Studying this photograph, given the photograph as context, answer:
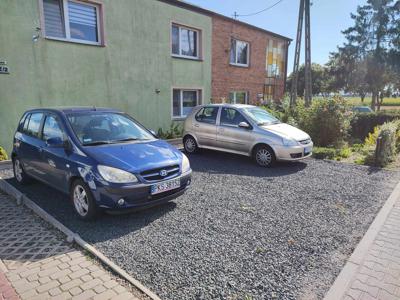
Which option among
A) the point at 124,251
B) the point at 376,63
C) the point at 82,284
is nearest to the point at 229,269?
the point at 124,251

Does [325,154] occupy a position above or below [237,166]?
above

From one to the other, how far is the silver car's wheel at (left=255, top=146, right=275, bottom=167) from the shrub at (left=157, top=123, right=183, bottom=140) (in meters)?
5.18

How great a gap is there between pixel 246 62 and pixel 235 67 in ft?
4.58

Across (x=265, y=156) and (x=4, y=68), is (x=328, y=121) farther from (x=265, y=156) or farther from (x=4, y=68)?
(x=4, y=68)

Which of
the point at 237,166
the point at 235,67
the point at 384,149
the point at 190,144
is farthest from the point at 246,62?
the point at 237,166

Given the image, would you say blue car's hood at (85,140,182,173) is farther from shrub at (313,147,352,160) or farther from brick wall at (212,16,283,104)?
brick wall at (212,16,283,104)

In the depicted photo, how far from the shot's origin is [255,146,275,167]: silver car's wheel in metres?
7.36

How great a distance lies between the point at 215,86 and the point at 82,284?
12.9 m

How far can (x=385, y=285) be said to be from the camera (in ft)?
9.35

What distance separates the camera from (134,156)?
425cm

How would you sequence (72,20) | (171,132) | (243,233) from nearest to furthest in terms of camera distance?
(243,233), (72,20), (171,132)

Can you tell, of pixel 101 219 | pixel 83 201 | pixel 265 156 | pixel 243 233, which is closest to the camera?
pixel 243 233

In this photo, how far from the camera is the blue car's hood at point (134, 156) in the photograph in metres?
4.03

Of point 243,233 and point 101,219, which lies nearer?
point 243,233
